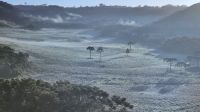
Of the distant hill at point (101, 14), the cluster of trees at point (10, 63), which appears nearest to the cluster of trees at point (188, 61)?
the cluster of trees at point (10, 63)

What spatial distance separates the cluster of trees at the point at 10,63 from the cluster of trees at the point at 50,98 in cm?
1957

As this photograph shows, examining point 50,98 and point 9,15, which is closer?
point 50,98

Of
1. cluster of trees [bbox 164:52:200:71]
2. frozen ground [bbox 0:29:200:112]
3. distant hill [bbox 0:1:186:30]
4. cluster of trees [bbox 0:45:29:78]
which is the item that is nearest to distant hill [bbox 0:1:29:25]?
distant hill [bbox 0:1:186:30]

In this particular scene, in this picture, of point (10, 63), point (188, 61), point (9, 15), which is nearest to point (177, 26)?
point (9, 15)

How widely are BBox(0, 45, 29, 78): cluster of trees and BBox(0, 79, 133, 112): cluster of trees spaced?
1957cm

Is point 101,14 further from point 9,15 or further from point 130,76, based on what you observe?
point 130,76

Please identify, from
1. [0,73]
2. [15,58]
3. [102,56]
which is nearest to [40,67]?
[15,58]

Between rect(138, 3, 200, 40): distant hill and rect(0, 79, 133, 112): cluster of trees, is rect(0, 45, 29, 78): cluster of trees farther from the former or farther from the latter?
rect(138, 3, 200, 40): distant hill

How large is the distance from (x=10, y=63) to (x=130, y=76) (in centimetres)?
1449

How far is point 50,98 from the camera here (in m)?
25.2

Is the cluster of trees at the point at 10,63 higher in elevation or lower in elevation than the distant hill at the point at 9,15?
lower

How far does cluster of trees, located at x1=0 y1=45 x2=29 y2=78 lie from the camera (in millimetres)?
47500

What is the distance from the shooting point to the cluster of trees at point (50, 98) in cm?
2400

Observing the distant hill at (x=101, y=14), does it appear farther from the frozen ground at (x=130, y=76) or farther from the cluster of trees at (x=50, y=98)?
the cluster of trees at (x=50, y=98)
